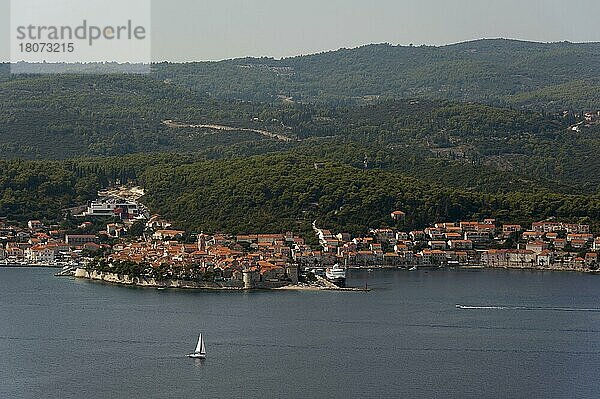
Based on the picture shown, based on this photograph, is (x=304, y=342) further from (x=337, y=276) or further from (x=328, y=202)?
(x=328, y=202)

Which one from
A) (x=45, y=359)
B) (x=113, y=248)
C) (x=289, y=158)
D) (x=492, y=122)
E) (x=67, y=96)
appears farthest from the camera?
(x=67, y=96)

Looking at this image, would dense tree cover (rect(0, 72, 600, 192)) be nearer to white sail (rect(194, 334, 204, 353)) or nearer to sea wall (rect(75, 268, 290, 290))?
sea wall (rect(75, 268, 290, 290))

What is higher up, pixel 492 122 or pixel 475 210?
pixel 492 122

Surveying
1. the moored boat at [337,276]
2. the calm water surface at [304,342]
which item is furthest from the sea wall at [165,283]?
the moored boat at [337,276]

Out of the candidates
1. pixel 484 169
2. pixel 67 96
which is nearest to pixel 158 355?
pixel 484 169

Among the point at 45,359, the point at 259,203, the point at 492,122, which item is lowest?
the point at 45,359

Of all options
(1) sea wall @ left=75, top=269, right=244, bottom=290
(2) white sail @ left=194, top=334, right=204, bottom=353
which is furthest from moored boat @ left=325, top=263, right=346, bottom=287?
(2) white sail @ left=194, top=334, right=204, bottom=353

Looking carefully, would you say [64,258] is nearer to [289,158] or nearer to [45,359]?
[289,158]
